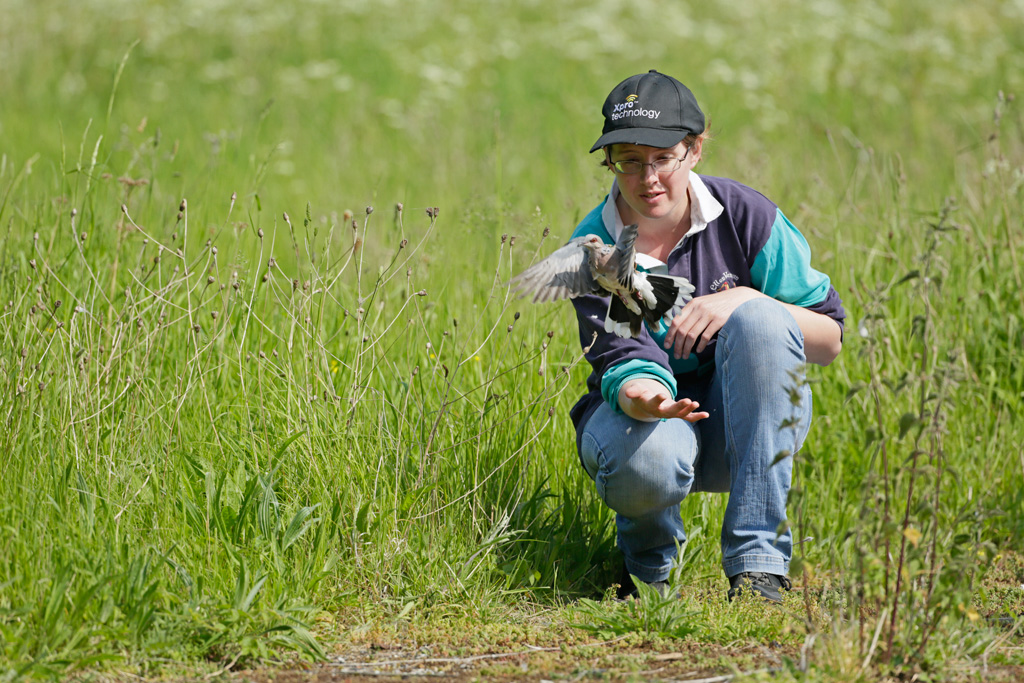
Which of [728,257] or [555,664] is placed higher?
[728,257]

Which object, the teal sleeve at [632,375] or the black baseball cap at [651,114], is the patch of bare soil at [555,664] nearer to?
the teal sleeve at [632,375]

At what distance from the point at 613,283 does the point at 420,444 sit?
0.70 metres

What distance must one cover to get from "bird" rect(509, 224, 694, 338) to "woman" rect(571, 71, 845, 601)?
5 cm

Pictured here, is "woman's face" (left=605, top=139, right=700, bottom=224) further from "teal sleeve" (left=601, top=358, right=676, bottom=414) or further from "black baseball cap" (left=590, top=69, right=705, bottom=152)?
"teal sleeve" (left=601, top=358, right=676, bottom=414)

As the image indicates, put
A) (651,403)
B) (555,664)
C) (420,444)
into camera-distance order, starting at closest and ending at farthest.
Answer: (555,664) → (651,403) → (420,444)

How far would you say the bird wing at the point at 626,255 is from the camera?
2555 millimetres

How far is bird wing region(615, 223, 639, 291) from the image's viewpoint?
2555 mm

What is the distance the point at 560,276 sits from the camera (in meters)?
2.65

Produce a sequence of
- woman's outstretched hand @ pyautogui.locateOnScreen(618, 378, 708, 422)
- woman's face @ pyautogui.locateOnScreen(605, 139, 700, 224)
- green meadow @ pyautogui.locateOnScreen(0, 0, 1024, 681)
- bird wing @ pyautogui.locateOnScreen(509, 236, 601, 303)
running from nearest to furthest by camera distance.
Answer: green meadow @ pyautogui.locateOnScreen(0, 0, 1024, 681) → woman's outstretched hand @ pyautogui.locateOnScreen(618, 378, 708, 422) → bird wing @ pyautogui.locateOnScreen(509, 236, 601, 303) → woman's face @ pyautogui.locateOnScreen(605, 139, 700, 224)

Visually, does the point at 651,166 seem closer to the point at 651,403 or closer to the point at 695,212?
the point at 695,212

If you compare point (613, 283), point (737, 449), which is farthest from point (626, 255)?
point (737, 449)

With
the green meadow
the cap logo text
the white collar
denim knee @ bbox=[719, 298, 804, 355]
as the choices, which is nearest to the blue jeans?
denim knee @ bbox=[719, 298, 804, 355]

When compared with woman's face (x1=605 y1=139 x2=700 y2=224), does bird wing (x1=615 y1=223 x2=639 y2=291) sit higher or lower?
lower

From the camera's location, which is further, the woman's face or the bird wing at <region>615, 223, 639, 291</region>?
the woman's face
